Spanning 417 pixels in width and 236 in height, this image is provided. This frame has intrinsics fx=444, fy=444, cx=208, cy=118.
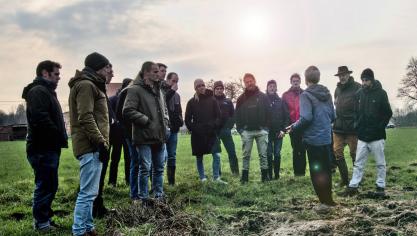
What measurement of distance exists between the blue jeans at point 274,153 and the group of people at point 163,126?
0.08 ft

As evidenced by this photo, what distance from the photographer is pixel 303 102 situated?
712 cm

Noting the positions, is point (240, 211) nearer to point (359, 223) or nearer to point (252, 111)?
point (359, 223)

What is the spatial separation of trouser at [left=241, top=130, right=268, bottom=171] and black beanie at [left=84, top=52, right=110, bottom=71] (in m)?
5.27

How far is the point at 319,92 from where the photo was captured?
716 cm

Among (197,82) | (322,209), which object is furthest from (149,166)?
(197,82)

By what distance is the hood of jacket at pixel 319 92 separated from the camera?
714cm

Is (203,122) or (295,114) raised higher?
(295,114)

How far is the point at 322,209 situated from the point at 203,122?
13.9 feet

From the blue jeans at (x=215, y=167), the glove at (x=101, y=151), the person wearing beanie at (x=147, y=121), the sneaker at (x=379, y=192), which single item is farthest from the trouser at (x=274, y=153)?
the glove at (x=101, y=151)

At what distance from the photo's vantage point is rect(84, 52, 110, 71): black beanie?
5664 millimetres

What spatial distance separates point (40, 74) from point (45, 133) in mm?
855

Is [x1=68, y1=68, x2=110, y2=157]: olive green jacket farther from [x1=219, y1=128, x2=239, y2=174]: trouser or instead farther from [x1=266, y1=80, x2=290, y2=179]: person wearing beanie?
[x1=219, y1=128, x2=239, y2=174]: trouser

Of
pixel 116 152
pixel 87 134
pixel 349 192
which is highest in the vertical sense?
pixel 87 134

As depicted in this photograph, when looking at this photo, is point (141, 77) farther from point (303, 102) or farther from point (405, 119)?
point (405, 119)
